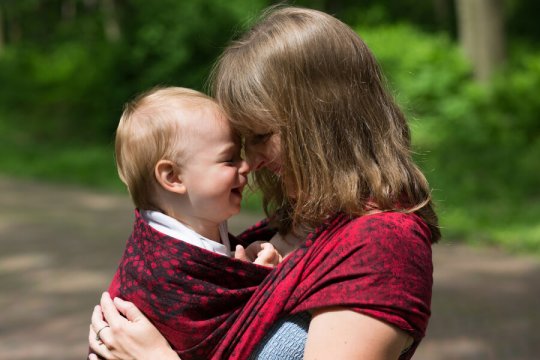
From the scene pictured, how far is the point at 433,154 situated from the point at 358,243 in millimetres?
9087

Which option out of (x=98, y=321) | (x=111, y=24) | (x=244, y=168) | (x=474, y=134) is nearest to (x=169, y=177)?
(x=244, y=168)

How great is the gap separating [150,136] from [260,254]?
363mm

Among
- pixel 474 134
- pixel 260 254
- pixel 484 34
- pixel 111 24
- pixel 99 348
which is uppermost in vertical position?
pixel 260 254

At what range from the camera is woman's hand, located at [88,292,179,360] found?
197cm

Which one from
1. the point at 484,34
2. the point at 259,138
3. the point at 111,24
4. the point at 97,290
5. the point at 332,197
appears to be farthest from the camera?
the point at 111,24

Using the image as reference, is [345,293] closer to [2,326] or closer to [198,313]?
[198,313]

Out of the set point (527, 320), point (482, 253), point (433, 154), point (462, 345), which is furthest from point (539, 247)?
point (433, 154)

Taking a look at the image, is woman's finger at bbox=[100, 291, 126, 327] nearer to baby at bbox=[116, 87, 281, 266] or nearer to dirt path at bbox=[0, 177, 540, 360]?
baby at bbox=[116, 87, 281, 266]

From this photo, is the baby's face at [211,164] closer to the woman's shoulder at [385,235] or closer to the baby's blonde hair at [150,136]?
the baby's blonde hair at [150,136]

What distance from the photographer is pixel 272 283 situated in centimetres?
188

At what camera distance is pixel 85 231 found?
8.57m

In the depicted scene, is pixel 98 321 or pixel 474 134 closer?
pixel 98 321

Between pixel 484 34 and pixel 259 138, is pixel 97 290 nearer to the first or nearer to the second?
pixel 259 138

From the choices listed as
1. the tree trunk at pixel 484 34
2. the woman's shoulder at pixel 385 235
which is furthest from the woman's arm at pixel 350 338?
the tree trunk at pixel 484 34
